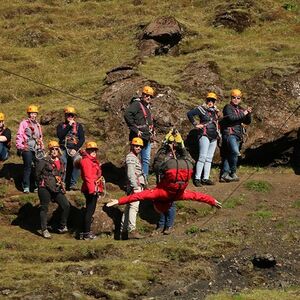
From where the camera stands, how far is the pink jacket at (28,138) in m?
20.8

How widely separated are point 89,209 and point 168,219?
2448mm

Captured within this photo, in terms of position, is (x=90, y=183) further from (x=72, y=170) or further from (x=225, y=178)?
(x=225, y=178)

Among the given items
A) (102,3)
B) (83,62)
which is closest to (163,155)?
(83,62)

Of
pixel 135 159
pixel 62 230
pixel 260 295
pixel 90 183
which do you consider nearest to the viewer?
pixel 260 295

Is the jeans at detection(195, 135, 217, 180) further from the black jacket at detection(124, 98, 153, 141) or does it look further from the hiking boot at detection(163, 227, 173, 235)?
the hiking boot at detection(163, 227, 173, 235)

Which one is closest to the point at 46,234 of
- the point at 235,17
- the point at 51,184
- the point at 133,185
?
the point at 51,184

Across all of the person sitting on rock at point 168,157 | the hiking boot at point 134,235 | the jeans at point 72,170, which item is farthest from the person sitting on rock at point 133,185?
the jeans at point 72,170

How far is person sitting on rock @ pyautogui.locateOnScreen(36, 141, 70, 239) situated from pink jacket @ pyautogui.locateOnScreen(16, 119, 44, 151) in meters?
1.86

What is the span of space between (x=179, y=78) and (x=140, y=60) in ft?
14.5

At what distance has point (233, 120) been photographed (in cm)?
2298

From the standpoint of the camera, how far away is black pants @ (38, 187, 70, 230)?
62.0ft

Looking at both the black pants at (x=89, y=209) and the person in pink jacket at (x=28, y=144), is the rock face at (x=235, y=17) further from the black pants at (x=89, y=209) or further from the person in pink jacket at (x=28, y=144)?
the black pants at (x=89, y=209)

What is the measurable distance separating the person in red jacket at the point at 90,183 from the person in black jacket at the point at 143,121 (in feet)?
8.38

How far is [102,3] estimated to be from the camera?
1843 inches
